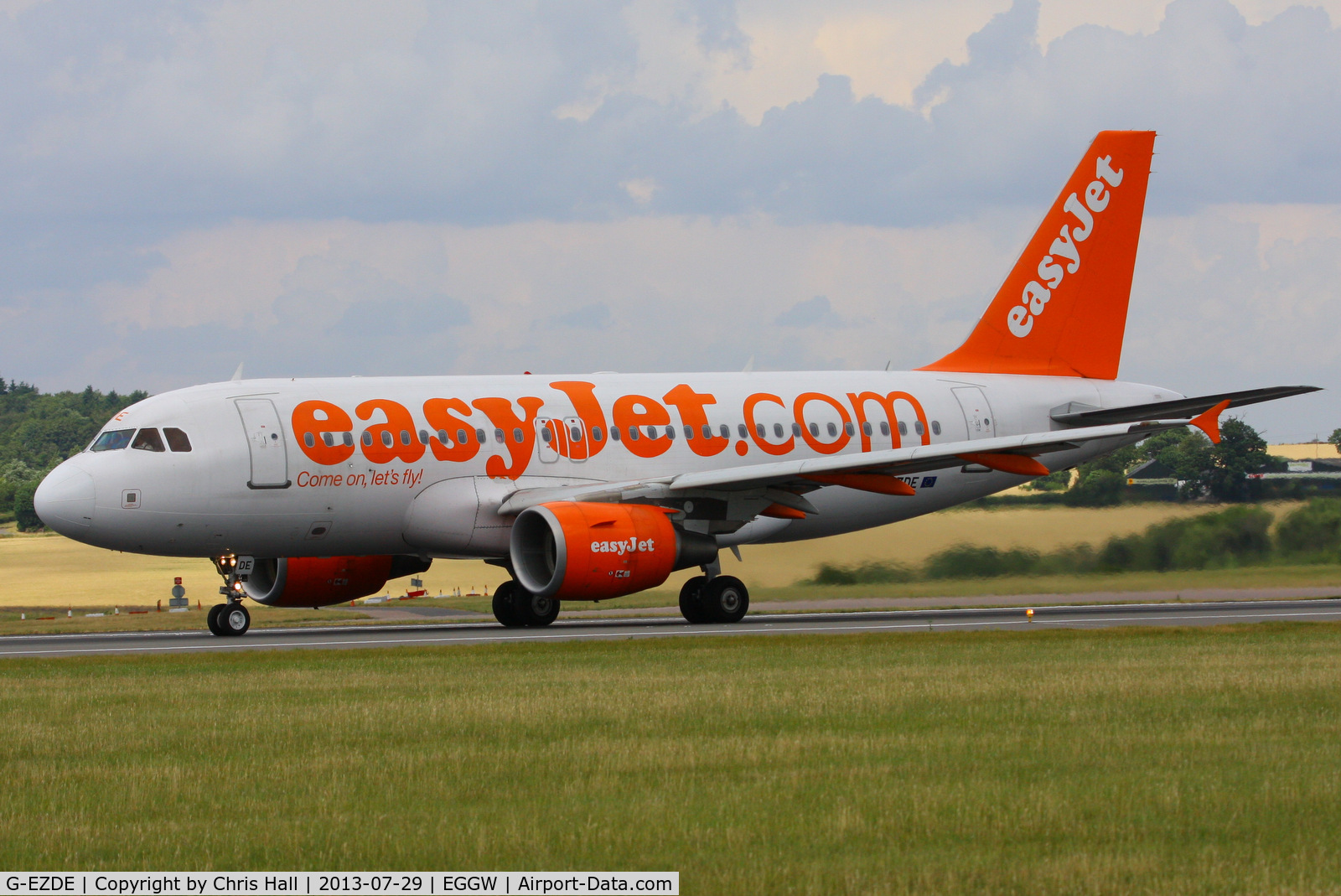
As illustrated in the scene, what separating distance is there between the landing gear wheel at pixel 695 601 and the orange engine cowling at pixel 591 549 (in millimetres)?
1977

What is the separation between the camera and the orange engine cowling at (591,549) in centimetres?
2550

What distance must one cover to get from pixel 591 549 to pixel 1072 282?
13882mm

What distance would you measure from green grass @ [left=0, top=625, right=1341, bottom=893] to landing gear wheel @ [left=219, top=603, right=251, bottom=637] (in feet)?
28.9

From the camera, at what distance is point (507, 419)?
28562mm

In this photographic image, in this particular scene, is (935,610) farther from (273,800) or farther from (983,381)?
(273,800)

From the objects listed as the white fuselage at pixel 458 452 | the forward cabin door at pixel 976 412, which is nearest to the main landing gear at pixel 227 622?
the white fuselage at pixel 458 452

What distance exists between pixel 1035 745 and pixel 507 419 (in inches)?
709

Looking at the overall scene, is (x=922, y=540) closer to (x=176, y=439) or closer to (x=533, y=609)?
(x=533, y=609)

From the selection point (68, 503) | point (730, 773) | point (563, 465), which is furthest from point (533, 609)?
point (730, 773)

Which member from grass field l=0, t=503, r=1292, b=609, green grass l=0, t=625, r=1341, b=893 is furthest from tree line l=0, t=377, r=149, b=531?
green grass l=0, t=625, r=1341, b=893

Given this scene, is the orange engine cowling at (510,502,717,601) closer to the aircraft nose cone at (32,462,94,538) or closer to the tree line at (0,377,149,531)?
the aircraft nose cone at (32,462,94,538)

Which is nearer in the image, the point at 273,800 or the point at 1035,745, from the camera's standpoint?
the point at 273,800

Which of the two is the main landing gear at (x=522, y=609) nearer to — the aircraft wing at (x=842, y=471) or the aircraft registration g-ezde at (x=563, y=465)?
the aircraft registration g-ezde at (x=563, y=465)

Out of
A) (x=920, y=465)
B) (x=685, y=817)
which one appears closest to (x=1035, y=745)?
(x=685, y=817)
